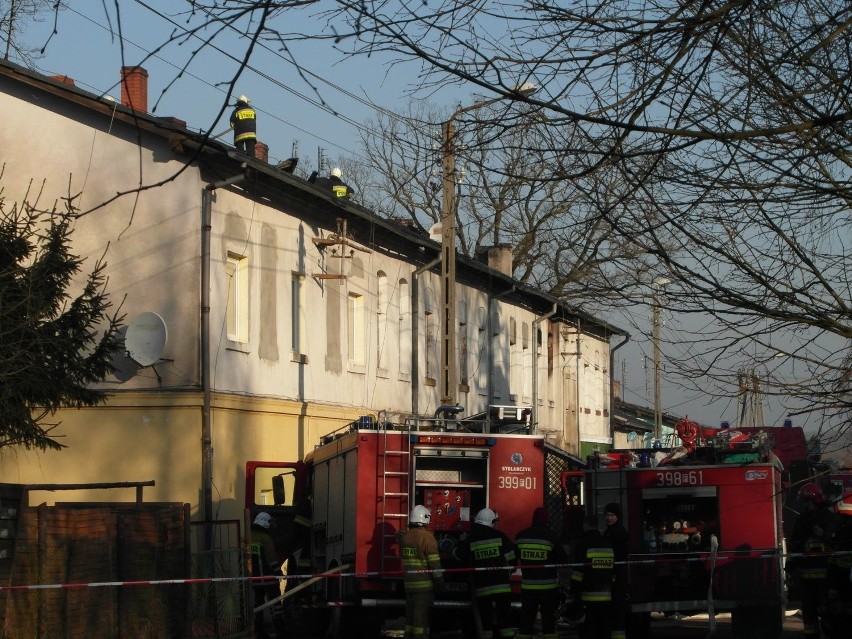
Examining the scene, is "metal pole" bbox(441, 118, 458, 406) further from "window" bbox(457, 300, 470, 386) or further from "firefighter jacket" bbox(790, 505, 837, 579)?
"window" bbox(457, 300, 470, 386)

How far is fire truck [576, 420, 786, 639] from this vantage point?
15.3 m

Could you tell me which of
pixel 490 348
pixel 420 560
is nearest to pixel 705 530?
pixel 420 560

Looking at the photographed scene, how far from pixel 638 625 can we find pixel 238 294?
1044cm

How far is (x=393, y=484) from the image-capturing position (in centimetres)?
1569

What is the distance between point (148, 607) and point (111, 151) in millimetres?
11214

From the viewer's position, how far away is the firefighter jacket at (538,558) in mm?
14328

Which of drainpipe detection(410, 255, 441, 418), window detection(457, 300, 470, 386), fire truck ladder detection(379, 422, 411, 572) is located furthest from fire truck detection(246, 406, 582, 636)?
window detection(457, 300, 470, 386)

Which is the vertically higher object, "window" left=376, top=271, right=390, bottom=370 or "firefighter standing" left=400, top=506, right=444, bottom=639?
"window" left=376, top=271, right=390, bottom=370

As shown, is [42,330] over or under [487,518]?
over

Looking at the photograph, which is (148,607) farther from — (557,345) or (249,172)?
(557,345)

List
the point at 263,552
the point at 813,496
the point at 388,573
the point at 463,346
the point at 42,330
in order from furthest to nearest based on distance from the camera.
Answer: the point at 463,346 → the point at 42,330 → the point at 263,552 → the point at 813,496 → the point at 388,573

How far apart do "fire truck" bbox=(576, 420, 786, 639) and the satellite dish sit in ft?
26.1

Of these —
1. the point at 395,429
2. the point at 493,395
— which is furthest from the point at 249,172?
the point at 493,395

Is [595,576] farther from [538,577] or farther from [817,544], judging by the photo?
[817,544]
